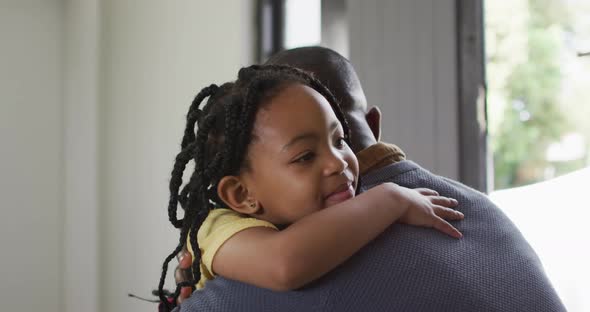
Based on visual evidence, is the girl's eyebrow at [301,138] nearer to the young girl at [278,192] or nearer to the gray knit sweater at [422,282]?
the young girl at [278,192]

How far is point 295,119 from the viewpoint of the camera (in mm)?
906

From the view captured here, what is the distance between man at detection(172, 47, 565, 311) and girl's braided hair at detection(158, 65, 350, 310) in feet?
0.54

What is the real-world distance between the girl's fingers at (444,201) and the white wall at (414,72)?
1.04 meters

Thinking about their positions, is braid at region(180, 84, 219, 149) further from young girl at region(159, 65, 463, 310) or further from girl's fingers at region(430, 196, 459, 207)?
girl's fingers at region(430, 196, 459, 207)

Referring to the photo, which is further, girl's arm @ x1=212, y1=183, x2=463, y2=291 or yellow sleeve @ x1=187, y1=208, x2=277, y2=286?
yellow sleeve @ x1=187, y1=208, x2=277, y2=286

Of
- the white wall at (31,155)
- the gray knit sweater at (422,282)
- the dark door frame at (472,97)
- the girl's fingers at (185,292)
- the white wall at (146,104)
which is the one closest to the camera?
the gray knit sweater at (422,282)

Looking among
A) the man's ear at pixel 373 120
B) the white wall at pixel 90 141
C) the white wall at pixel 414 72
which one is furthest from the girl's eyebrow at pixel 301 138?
the white wall at pixel 90 141

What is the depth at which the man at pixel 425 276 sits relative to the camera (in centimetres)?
73

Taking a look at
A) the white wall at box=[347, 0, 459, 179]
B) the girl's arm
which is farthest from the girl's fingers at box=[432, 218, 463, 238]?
the white wall at box=[347, 0, 459, 179]

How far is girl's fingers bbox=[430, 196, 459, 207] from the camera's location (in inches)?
33.5

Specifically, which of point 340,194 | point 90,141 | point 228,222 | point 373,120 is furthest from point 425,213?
point 90,141

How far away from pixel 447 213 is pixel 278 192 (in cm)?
23

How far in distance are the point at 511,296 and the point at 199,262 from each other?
41 cm

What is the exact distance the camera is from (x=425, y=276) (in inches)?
29.4
